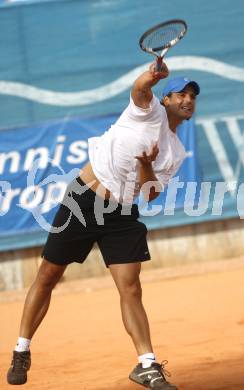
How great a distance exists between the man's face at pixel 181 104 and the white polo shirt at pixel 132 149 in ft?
0.29

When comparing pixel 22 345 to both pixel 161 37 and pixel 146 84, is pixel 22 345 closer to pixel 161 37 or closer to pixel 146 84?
pixel 146 84

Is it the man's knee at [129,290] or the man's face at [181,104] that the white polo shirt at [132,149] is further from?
the man's knee at [129,290]

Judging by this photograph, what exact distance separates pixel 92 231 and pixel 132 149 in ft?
2.30

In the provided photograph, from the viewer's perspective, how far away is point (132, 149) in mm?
5367

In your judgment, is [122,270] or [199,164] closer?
[122,270]

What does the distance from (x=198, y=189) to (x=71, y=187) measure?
5.59 metres

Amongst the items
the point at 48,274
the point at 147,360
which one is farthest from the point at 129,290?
the point at 48,274

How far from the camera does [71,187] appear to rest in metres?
5.90

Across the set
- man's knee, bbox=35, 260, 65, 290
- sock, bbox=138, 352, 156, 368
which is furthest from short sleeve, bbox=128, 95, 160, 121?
sock, bbox=138, 352, 156, 368

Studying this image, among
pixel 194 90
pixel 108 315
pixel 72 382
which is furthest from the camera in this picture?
pixel 108 315

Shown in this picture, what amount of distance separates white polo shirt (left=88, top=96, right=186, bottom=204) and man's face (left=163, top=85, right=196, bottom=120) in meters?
0.09

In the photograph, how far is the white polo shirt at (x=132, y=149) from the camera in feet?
17.4

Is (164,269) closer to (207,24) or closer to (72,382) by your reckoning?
(207,24)

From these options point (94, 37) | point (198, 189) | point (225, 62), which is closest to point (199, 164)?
point (198, 189)
